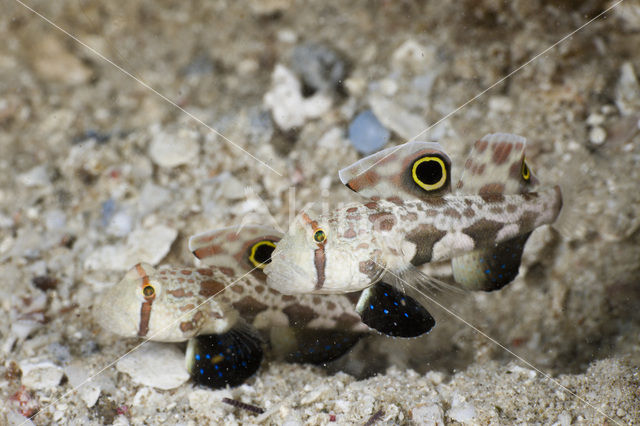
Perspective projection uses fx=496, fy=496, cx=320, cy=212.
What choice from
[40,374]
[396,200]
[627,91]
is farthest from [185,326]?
[627,91]

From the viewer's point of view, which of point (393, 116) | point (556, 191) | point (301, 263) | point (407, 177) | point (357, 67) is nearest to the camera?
point (301, 263)

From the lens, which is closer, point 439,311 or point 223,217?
point 439,311

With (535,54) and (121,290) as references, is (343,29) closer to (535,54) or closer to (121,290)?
(535,54)

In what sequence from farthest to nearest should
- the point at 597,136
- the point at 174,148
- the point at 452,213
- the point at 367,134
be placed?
the point at 174,148 → the point at 367,134 → the point at 597,136 → the point at 452,213

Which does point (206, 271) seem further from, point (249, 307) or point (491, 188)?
point (491, 188)

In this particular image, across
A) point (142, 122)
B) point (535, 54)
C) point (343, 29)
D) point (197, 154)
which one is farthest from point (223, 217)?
point (535, 54)

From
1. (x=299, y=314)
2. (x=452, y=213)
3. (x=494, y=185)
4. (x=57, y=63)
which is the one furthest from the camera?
(x=57, y=63)
